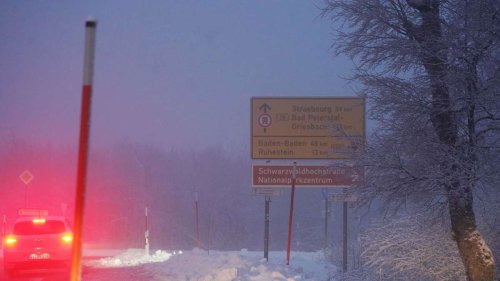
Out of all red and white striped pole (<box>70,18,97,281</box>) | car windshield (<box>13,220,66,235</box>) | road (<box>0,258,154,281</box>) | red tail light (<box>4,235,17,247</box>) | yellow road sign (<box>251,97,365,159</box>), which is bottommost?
road (<box>0,258,154,281</box>)

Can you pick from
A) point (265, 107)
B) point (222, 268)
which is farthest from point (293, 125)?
point (222, 268)

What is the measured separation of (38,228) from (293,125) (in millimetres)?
8382

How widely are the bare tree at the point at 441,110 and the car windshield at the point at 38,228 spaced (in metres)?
10.1

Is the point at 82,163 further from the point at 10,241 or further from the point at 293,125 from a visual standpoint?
the point at 293,125

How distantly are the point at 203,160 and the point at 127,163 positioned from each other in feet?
27.1

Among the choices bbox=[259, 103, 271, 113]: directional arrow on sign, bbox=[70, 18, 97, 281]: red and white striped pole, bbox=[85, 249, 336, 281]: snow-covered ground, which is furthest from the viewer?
bbox=[259, 103, 271, 113]: directional arrow on sign

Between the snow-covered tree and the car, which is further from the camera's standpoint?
the car

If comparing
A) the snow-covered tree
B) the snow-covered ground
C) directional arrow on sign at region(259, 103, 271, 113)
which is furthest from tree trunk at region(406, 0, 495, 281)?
directional arrow on sign at region(259, 103, 271, 113)

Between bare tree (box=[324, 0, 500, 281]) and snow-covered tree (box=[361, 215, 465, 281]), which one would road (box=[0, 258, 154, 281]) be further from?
bare tree (box=[324, 0, 500, 281])

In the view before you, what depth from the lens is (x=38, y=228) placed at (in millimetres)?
16234

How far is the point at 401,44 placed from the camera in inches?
372

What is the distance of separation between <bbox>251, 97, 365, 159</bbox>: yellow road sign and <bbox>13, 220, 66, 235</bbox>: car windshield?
652cm

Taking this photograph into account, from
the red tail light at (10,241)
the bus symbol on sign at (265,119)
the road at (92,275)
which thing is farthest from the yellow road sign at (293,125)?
the red tail light at (10,241)

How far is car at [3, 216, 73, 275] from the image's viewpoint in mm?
15719
